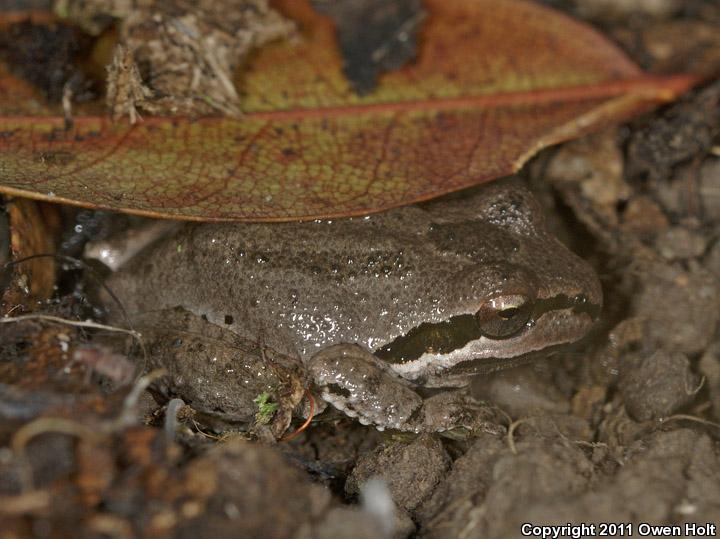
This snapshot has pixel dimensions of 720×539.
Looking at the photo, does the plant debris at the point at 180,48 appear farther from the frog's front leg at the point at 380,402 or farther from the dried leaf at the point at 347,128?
the frog's front leg at the point at 380,402

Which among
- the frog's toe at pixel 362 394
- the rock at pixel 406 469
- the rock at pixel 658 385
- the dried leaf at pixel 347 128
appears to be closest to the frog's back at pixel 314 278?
the frog's toe at pixel 362 394

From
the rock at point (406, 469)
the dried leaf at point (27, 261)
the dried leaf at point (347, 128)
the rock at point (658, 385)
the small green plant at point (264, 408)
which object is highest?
the dried leaf at point (347, 128)

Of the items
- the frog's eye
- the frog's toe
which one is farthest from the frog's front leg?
the frog's eye

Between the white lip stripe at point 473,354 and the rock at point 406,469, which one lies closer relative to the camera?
the rock at point 406,469

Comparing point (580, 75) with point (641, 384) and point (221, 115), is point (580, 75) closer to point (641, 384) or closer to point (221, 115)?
point (641, 384)

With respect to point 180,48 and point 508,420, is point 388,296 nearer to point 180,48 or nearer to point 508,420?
point 508,420

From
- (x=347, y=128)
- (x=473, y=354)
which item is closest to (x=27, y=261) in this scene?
(x=347, y=128)

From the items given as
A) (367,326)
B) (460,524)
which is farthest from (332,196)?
(460,524)

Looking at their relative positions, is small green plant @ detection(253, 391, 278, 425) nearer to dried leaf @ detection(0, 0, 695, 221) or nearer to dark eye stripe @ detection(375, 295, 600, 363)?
dark eye stripe @ detection(375, 295, 600, 363)

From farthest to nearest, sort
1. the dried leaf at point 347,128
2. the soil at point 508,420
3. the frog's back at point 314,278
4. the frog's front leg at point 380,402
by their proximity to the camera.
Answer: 1. the frog's back at point 314,278
2. the frog's front leg at point 380,402
3. the dried leaf at point 347,128
4. the soil at point 508,420
